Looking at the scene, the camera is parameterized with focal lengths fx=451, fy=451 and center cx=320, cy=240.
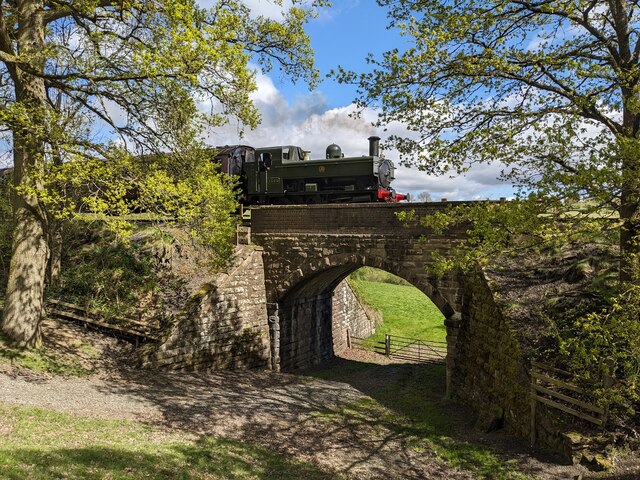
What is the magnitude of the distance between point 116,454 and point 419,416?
7.45 m

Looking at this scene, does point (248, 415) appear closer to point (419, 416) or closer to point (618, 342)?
point (419, 416)

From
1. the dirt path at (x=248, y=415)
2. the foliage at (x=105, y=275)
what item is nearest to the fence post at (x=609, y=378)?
the dirt path at (x=248, y=415)

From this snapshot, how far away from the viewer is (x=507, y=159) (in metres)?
7.54

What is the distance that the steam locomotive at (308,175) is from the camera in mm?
17188

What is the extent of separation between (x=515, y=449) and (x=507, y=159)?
5353mm

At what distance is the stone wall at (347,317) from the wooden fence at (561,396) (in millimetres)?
12365

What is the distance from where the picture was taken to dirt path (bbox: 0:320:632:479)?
25.9 ft

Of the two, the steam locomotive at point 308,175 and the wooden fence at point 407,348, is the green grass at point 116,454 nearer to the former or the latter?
the steam locomotive at point 308,175

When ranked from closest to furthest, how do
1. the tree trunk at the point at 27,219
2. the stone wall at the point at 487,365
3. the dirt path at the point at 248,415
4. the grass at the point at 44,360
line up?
the dirt path at the point at 248,415 < the stone wall at the point at 487,365 < the tree trunk at the point at 27,219 < the grass at the point at 44,360

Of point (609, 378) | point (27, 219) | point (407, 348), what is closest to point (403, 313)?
point (407, 348)

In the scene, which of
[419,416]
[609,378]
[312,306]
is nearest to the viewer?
[609,378]

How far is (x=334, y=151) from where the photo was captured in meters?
19.0

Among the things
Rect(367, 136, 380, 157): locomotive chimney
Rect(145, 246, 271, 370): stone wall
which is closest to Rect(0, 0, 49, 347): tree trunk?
Rect(145, 246, 271, 370): stone wall

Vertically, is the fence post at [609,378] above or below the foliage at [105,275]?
below
